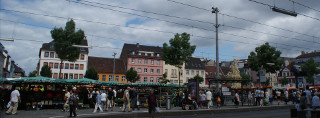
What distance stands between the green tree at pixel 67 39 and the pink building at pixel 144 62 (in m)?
34.4

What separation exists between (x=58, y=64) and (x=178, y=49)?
130 ft

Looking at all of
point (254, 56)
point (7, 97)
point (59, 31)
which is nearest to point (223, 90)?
point (7, 97)

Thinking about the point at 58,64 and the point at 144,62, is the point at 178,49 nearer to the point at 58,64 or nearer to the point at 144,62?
the point at 144,62

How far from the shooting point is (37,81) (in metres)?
20.8

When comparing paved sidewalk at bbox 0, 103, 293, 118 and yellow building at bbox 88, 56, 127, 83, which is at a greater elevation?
yellow building at bbox 88, 56, 127, 83

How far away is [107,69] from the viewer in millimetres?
68625

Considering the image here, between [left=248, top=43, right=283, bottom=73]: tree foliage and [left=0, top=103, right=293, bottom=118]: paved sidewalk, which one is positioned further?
[left=248, top=43, right=283, bottom=73]: tree foliage

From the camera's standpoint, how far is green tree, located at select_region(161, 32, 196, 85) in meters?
36.4

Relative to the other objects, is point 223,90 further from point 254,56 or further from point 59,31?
point 59,31

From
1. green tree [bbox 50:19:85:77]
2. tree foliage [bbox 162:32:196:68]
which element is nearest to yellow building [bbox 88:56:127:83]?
green tree [bbox 50:19:85:77]

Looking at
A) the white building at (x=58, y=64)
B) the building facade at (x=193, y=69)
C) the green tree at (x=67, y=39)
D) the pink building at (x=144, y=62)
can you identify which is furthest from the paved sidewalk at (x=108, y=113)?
the building facade at (x=193, y=69)

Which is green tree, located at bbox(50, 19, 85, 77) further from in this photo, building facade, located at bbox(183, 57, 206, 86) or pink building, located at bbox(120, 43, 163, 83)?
building facade, located at bbox(183, 57, 206, 86)

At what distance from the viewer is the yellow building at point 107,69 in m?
67.5

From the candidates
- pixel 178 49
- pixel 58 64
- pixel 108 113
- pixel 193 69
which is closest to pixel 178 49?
pixel 178 49
